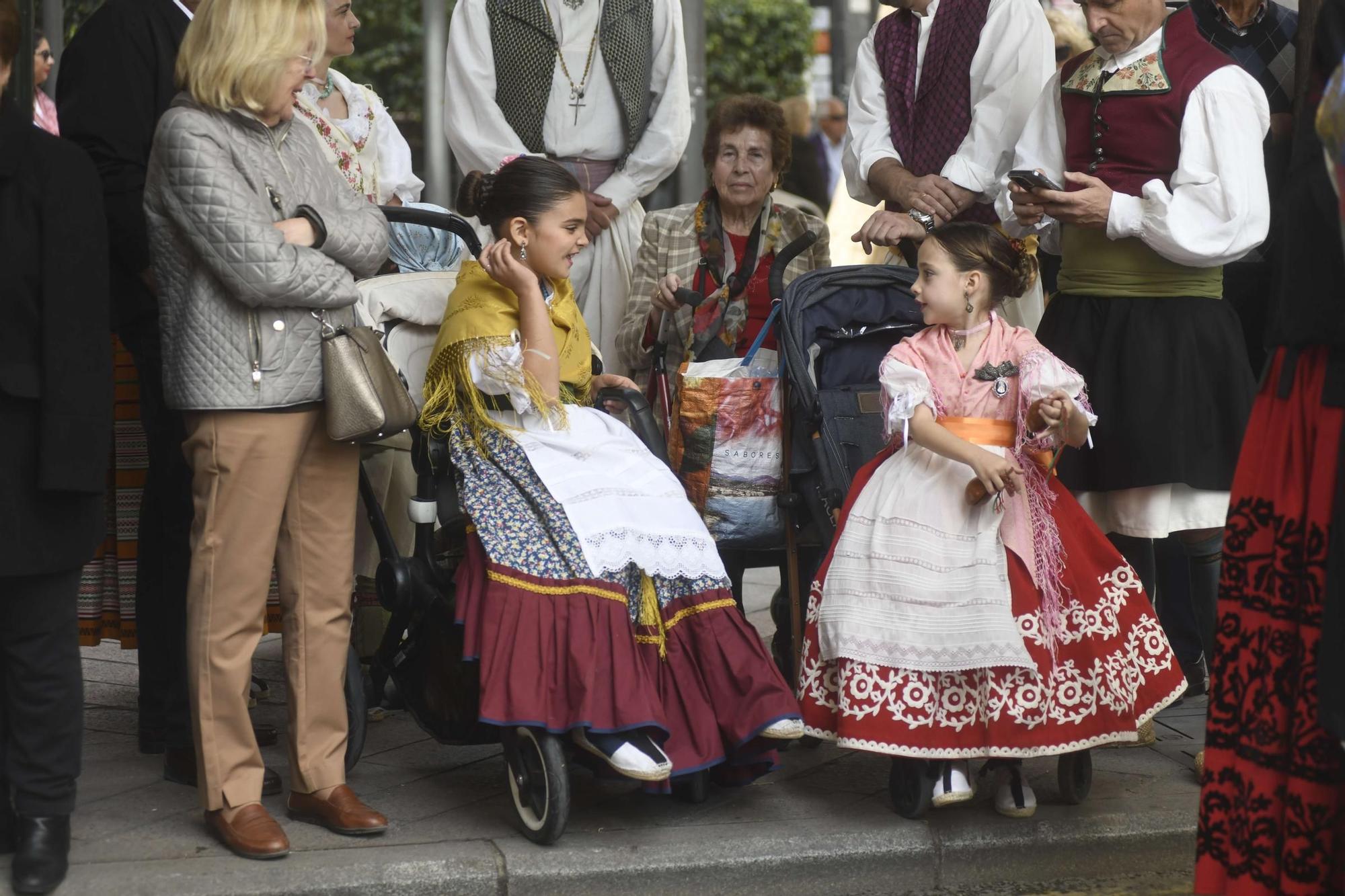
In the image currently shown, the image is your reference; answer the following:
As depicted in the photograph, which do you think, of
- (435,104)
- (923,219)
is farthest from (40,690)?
(435,104)

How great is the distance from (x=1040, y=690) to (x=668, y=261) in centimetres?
200

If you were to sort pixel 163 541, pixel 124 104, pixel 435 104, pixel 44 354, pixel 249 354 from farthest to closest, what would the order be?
pixel 435 104 → pixel 163 541 → pixel 124 104 → pixel 249 354 → pixel 44 354

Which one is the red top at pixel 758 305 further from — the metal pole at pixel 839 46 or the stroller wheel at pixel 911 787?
the metal pole at pixel 839 46

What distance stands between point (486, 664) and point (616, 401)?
1.02 m

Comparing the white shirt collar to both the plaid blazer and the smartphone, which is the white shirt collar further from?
the plaid blazer

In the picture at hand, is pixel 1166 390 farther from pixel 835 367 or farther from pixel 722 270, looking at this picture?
pixel 722 270

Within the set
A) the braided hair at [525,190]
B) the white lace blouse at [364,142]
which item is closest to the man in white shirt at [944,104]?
the braided hair at [525,190]

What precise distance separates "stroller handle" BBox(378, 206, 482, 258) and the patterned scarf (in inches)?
31.7

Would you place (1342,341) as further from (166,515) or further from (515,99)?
(515,99)

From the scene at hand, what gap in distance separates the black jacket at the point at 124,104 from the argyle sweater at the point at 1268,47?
3168 mm

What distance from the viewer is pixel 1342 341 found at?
2.91 meters

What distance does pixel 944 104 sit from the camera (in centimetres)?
525

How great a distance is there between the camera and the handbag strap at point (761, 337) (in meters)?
4.72

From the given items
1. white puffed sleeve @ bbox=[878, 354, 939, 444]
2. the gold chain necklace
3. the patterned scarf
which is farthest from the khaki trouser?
the gold chain necklace
